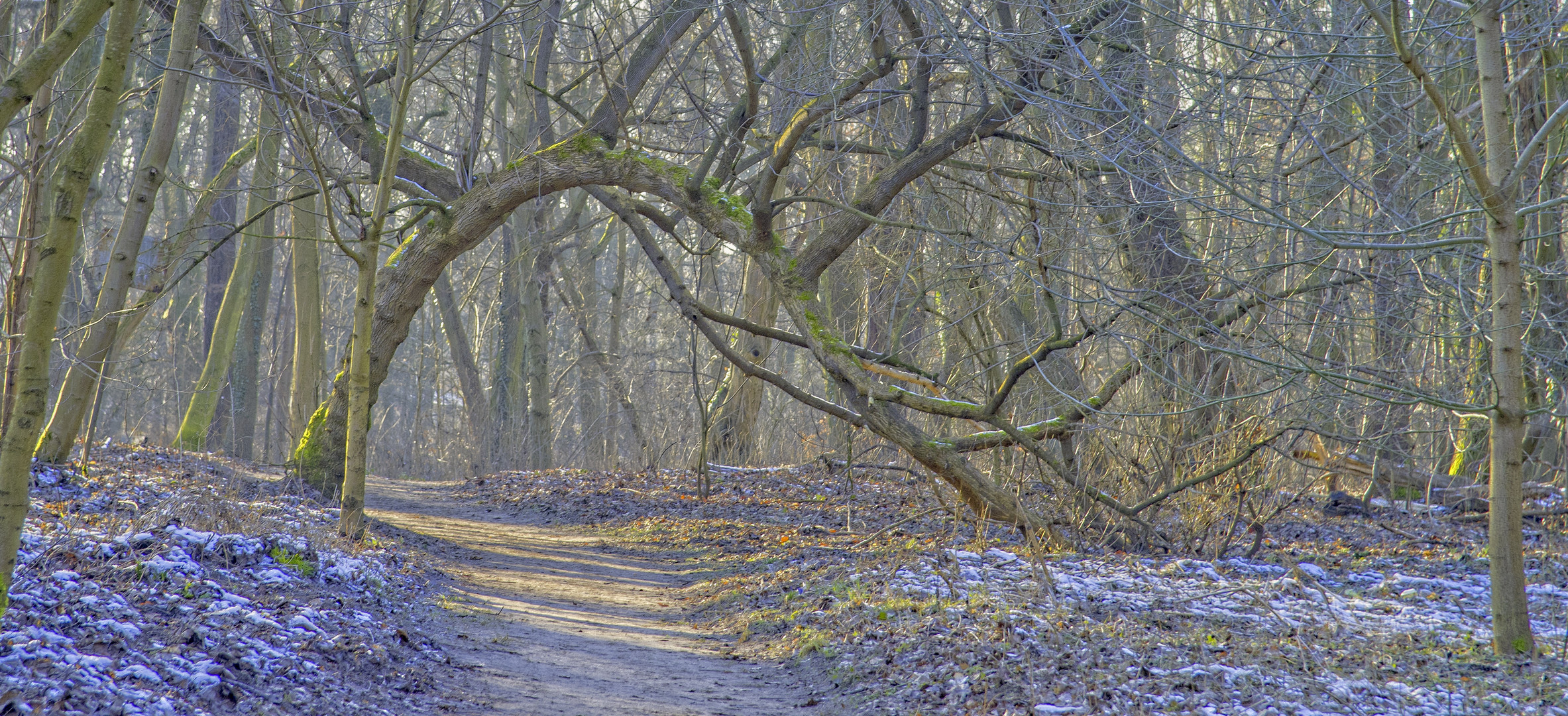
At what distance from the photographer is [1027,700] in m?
4.36

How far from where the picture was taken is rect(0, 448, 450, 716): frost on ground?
3.62m

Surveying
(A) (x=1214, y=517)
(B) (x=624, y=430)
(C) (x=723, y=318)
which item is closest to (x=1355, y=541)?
(A) (x=1214, y=517)

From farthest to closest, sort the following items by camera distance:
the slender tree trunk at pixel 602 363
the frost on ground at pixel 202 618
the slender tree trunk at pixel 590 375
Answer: the slender tree trunk at pixel 590 375
the slender tree trunk at pixel 602 363
the frost on ground at pixel 202 618

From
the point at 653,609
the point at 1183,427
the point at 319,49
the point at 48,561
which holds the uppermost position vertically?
the point at 319,49

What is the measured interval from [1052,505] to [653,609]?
11.0 ft

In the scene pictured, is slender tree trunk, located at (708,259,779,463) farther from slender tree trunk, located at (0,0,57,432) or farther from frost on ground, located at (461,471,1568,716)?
slender tree trunk, located at (0,0,57,432)

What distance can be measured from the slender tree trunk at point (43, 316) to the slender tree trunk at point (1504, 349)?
581cm

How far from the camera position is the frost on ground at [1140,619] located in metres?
4.46

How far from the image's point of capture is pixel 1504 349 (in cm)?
486

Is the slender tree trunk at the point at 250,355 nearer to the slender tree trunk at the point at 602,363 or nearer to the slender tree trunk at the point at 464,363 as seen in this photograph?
the slender tree trunk at the point at 464,363

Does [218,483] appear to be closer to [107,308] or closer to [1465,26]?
[107,308]

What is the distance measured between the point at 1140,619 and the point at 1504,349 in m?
2.21

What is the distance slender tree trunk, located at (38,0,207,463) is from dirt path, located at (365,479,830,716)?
290cm

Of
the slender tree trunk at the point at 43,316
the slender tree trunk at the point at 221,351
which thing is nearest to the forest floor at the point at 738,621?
the slender tree trunk at the point at 43,316
